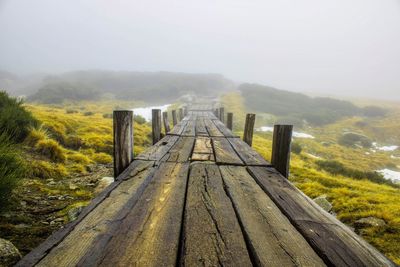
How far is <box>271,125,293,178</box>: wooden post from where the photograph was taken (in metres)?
3.09

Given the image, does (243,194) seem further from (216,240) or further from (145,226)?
(145,226)

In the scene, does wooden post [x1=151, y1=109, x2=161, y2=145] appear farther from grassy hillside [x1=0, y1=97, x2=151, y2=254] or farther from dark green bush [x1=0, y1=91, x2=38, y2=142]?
dark green bush [x1=0, y1=91, x2=38, y2=142]

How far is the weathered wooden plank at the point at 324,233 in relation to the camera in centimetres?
134

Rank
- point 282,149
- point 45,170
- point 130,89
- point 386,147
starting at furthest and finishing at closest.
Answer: point 130,89, point 386,147, point 45,170, point 282,149

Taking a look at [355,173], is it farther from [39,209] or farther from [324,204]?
[39,209]

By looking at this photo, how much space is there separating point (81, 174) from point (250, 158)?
13.2 ft

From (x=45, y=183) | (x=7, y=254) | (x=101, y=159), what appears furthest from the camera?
(x=101, y=159)

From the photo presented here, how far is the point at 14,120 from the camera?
6.28 metres

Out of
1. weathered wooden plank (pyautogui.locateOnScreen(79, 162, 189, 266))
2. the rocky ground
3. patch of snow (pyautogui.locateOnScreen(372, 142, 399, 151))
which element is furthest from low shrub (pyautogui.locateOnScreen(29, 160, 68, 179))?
patch of snow (pyautogui.locateOnScreen(372, 142, 399, 151))

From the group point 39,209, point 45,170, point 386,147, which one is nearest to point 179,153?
point 39,209

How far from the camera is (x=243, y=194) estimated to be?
7.38 feet

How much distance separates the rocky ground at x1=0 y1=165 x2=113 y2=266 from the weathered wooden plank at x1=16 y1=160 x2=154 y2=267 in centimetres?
98

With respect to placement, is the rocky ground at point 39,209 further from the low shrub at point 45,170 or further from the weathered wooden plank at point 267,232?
the weathered wooden plank at point 267,232

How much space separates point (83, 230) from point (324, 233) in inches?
61.7
